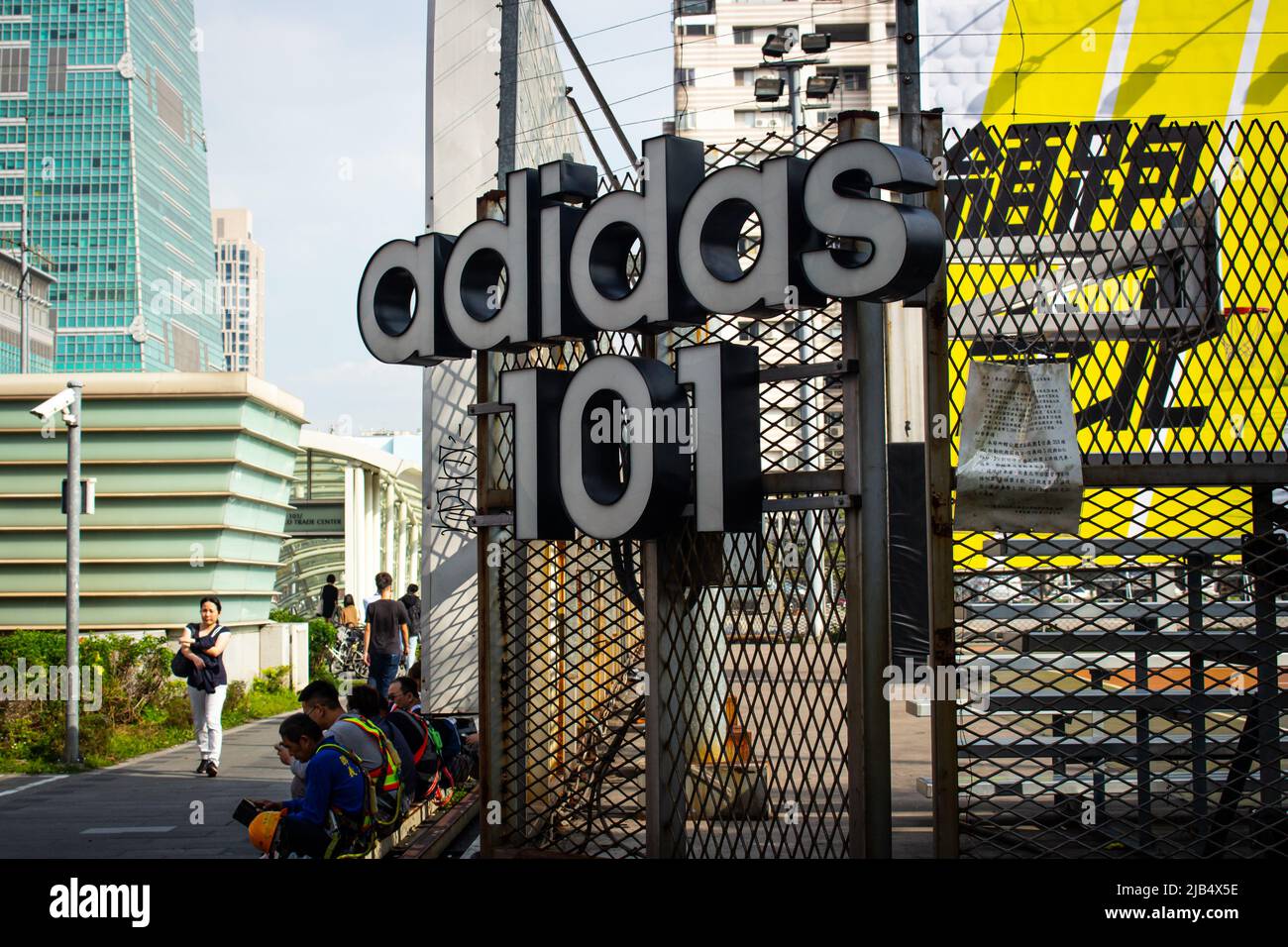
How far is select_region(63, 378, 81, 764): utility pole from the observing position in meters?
13.0

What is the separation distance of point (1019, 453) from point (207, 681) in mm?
8307

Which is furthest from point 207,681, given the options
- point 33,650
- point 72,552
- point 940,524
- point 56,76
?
point 56,76

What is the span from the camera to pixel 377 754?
24.2 ft

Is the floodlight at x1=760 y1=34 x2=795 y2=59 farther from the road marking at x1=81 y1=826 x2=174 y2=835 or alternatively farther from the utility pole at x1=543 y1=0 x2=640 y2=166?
the road marking at x1=81 y1=826 x2=174 y2=835

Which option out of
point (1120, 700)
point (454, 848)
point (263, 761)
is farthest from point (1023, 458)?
point (263, 761)

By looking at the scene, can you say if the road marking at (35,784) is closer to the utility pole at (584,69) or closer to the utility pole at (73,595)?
the utility pole at (73,595)

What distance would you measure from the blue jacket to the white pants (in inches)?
213

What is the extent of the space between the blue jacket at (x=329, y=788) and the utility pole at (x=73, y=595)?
713cm

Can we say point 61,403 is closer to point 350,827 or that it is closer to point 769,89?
point 350,827

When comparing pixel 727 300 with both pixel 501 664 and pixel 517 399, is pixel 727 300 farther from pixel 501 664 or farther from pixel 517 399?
pixel 501 664

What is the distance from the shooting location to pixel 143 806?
10.6 meters

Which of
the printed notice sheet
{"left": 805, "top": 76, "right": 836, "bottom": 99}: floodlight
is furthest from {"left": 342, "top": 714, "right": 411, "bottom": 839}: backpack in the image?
{"left": 805, "top": 76, "right": 836, "bottom": 99}: floodlight
